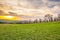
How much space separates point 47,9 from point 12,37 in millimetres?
936

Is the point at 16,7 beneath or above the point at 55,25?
above

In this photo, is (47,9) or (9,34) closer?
(9,34)

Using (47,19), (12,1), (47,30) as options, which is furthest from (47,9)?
(12,1)

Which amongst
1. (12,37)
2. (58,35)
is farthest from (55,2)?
(12,37)

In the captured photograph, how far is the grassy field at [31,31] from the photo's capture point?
10.6ft

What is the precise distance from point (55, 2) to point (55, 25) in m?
0.50

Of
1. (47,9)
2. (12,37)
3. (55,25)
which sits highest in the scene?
(47,9)

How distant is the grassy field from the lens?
322 cm

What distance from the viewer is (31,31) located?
10.8 ft

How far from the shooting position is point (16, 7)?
3420 millimetres

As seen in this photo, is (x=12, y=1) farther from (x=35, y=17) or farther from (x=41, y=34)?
(x=41, y=34)

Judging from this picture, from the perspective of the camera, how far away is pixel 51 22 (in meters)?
3.41

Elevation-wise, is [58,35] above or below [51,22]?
below

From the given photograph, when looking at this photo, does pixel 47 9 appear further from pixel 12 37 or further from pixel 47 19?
pixel 12 37
